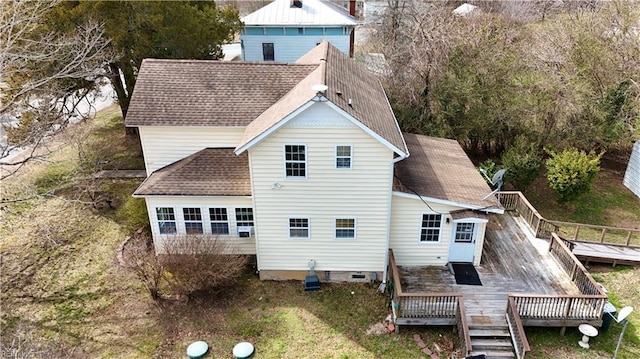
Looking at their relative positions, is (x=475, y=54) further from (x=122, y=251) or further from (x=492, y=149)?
(x=122, y=251)

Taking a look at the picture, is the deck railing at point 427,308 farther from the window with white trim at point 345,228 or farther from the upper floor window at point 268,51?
the upper floor window at point 268,51

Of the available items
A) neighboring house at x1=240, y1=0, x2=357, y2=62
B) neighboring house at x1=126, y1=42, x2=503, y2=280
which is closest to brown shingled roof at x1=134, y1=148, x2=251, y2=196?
neighboring house at x1=126, y1=42, x2=503, y2=280

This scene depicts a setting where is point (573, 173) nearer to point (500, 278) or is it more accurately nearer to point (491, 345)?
point (500, 278)

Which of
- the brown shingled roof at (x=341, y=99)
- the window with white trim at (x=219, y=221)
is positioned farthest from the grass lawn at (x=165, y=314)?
the brown shingled roof at (x=341, y=99)

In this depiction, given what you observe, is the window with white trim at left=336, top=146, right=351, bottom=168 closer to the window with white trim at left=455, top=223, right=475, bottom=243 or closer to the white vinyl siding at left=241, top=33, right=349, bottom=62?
the window with white trim at left=455, top=223, right=475, bottom=243

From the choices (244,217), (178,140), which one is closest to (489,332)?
(244,217)

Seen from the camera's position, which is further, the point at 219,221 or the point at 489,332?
the point at 219,221
